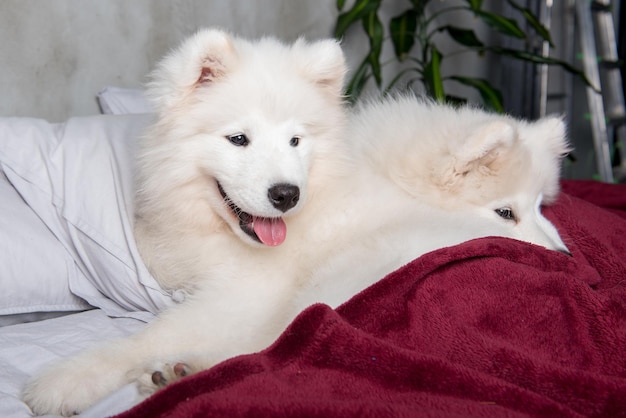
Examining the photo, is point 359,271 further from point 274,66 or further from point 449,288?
point 274,66

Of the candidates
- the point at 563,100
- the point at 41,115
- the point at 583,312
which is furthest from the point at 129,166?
the point at 563,100

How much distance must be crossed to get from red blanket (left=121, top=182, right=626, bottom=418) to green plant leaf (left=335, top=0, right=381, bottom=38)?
2418 millimetres

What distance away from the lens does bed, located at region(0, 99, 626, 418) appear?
126cm

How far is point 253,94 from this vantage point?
1.88m

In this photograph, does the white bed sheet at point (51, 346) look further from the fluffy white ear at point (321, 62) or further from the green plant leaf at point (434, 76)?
the green plant leaf at point (434, 76)

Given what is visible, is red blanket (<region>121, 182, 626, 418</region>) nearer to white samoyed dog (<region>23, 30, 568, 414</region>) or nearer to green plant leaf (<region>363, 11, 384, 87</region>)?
white samoyed dog (<region>23, 30, 568, 414</region>)

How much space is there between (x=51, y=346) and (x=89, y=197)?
60cm

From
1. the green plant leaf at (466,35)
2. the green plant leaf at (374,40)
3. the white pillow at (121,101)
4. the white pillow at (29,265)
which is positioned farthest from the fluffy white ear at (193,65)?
the green plant leaf at (466,35)

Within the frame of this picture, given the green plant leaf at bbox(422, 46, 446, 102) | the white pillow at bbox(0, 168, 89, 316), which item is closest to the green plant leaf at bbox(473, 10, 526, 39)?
the green plant leaf at bbox(422, 46, 446, 102)

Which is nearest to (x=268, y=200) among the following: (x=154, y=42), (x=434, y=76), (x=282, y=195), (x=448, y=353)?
(x=282, y=195)

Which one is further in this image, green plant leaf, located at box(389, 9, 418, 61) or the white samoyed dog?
green plant leaf, located at box(389, 9, 418, 61)

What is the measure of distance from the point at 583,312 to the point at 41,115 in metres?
2.48

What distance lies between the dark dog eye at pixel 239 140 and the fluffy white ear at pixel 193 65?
0.19m

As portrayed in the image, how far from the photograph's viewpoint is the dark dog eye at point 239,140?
1.88 meters
